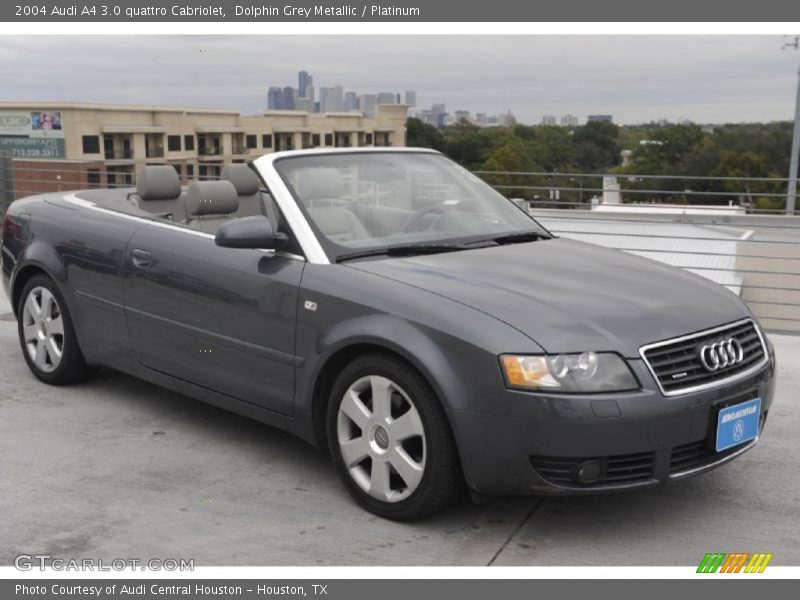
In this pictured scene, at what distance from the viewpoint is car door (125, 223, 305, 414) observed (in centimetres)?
437

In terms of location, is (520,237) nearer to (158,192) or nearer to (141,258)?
→ (141,258)

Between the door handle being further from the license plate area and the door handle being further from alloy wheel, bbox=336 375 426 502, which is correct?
the license plate area

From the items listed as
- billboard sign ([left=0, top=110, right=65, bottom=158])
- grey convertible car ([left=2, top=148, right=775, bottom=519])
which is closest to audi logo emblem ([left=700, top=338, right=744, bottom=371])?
grey convertible car ([left=2, top=148, right=775, bottom=519])

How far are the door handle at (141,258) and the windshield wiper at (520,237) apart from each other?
1.80 m

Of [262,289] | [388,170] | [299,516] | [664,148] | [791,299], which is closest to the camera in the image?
[299,516]

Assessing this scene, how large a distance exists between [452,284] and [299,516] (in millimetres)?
1160

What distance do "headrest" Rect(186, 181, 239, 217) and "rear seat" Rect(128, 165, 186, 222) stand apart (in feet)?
1.37

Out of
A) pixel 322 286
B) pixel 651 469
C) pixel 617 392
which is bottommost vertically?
pixel 651 469

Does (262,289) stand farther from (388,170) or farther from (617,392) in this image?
(617,392)

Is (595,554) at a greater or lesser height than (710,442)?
lesser

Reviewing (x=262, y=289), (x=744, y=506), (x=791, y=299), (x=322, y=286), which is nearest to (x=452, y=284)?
(x=322, y=286)

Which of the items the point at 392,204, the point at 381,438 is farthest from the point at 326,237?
the point at 381,438

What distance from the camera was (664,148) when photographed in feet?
308

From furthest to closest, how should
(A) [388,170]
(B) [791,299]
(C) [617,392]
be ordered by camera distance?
(B) [791,299] < (A) [388,170] < (C) [617,392]
